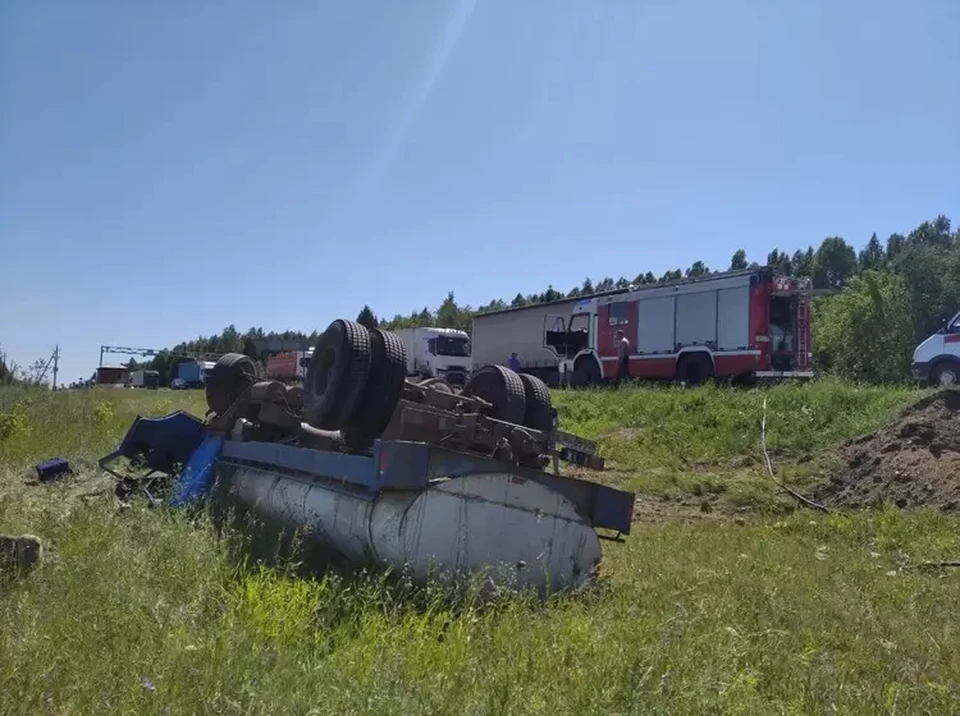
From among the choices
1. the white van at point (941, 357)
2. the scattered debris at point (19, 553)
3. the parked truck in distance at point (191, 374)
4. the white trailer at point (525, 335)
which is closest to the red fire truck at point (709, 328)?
the white van at point (941, 357)

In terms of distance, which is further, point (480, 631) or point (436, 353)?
point (436, 353)

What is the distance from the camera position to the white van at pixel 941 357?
627 inches

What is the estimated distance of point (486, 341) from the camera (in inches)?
1309

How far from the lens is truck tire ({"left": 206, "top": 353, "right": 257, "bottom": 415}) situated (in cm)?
834

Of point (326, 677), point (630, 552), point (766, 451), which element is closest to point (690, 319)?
point (766, 451)

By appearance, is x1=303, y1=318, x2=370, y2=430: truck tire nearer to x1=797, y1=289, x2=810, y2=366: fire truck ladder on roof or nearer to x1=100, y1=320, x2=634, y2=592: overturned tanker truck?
x1=100, y1=320, x2=634, y2=592: overturned tanker truck

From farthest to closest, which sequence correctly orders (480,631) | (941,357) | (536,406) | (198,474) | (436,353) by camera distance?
(436,353) < (941,357) < (198,474) < (536,406) < (480,631)

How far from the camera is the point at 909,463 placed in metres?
8.90

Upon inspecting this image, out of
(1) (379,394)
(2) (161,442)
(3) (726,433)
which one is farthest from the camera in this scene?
(3) (726,433)

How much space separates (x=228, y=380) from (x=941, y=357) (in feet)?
47.4

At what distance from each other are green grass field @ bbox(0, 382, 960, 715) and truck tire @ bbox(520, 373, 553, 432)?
1.16 metres

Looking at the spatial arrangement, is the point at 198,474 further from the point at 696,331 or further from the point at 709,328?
the point at 696,331

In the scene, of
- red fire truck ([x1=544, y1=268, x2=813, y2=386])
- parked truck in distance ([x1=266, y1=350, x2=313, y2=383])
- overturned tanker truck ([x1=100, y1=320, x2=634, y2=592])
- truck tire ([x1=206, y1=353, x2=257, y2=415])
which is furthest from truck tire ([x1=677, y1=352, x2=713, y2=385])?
parked truck in distance ([x1=266, y1=350, x2=313, y2=383])

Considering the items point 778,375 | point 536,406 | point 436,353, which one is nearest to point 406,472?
point 536,406
